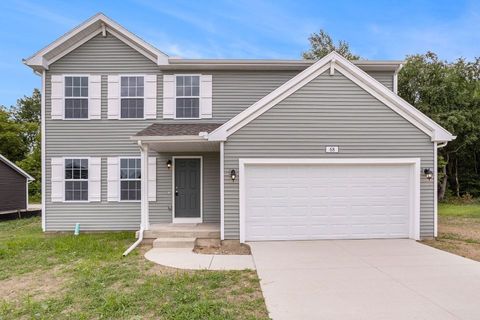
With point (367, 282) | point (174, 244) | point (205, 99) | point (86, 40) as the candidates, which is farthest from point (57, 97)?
point (367, 282)

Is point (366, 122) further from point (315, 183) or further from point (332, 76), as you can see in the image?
point (315, 183)

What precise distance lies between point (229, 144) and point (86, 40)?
6263mm

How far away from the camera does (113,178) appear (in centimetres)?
1052

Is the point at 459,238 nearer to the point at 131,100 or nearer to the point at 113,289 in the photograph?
the point at 113,289

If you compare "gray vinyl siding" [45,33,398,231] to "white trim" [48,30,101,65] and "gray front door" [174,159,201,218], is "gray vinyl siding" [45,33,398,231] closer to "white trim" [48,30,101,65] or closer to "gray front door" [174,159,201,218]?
"white trim" [48,30,101,65]

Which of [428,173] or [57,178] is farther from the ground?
[428,173]

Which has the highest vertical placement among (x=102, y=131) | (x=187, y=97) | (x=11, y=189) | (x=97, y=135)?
(x=187, y=97)

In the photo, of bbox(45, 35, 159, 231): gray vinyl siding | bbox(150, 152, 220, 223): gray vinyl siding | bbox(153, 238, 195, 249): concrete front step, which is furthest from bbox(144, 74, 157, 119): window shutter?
bbox(153, 238, 195, 249): concrete front step

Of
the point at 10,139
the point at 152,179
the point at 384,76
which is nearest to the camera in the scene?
the point at 152,179

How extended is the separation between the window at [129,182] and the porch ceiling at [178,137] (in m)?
1.15

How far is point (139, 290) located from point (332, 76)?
6738mm

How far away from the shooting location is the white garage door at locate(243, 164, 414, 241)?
27.7ft

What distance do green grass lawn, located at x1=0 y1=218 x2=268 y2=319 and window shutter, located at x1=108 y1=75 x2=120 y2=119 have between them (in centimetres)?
467

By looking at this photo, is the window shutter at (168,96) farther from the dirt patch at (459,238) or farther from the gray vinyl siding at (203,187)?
the dirt patch at (459,238)
